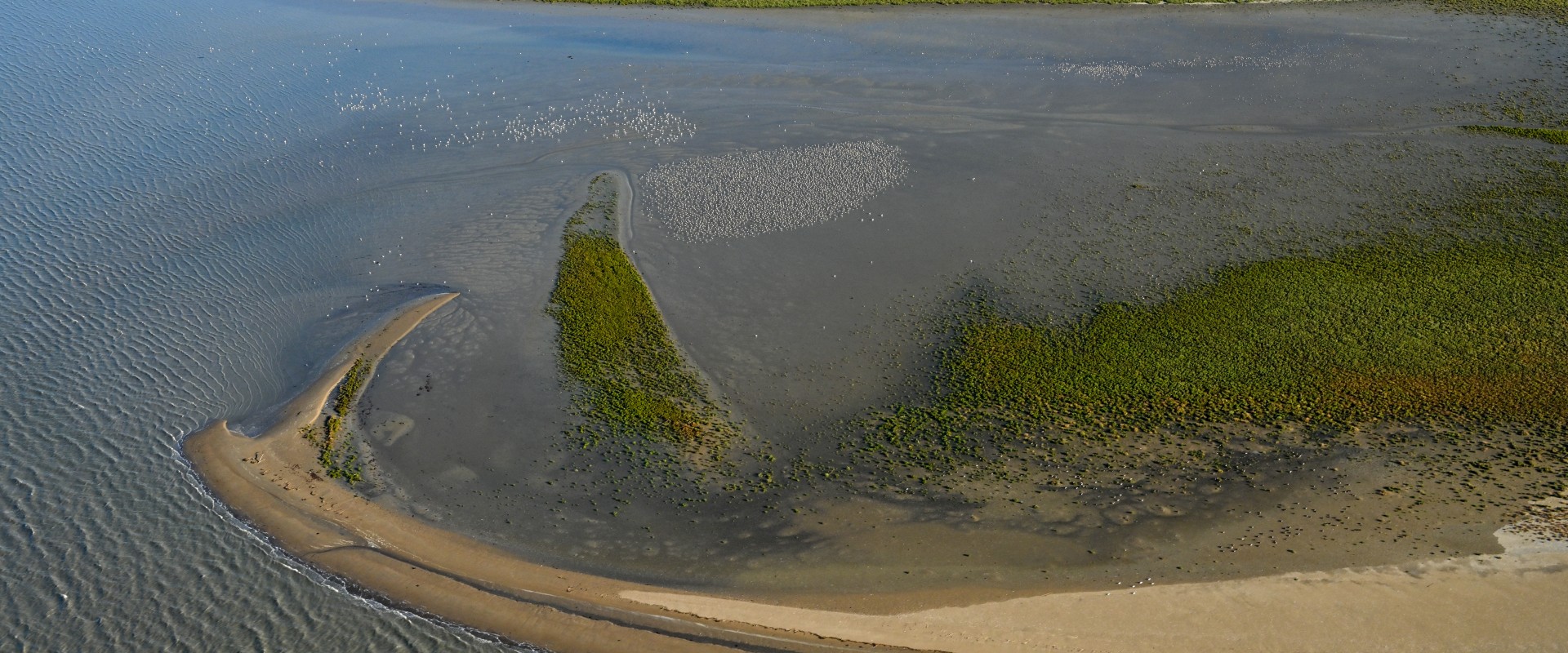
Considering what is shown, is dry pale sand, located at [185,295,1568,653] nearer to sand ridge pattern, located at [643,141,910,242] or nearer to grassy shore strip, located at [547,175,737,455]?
grassy shore strip, located at [547,175,737,455]

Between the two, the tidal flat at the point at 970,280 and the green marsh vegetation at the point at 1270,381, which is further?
the green marsh vegetation at the point at 1270,381

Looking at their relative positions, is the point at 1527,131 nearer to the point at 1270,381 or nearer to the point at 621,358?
the point at 1270,381

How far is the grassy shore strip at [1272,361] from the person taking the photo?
22.7 m

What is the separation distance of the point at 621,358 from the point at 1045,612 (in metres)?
12.8

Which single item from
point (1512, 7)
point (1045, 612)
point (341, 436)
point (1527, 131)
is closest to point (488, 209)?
point (341, 436)

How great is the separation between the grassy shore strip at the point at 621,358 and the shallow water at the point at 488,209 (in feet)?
2.75

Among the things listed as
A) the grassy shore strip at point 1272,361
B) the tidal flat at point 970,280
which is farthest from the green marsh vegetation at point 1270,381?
the tidal flat at point 970,280

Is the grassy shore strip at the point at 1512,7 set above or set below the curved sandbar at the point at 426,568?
above

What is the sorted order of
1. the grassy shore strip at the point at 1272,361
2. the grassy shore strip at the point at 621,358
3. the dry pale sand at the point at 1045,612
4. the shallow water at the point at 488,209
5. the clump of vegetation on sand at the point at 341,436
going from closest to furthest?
the dry pale sand at the point at 1045,612, the shallow water at the point at 488,209, the grassy shore strip at the point at 1272,361, the clump of vegetation on sand at the point at 341,436, the grassy shore strip at the point at 621,358

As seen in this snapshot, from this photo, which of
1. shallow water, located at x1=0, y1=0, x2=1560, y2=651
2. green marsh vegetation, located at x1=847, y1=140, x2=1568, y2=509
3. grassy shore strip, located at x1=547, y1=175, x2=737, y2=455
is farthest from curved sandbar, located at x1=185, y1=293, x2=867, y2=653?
green marsh vegetation, located at x1=847, y1=140, x2=1568, y2=509

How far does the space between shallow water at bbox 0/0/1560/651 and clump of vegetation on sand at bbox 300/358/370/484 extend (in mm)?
640

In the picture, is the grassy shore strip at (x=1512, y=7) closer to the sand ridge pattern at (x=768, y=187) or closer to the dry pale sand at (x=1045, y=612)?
the sand ridge pattern at (x=768, y=187)

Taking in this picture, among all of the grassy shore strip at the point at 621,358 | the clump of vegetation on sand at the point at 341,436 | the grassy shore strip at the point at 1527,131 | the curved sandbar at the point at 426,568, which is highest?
the grassy shore strip at the point at 1527,131

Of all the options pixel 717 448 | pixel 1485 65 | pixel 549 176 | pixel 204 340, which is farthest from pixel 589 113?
pixel 1485 65
